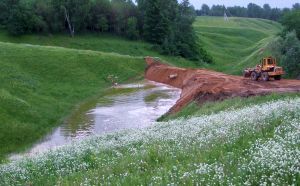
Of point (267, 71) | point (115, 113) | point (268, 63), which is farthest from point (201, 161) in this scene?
point (268, 63)

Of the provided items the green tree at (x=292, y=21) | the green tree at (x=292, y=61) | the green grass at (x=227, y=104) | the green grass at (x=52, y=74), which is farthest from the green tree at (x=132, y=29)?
the green grass at (x=227, y=104)

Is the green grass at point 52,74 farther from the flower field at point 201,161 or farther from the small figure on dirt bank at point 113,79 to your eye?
the flower field at point 201,161

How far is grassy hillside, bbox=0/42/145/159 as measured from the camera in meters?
38.0

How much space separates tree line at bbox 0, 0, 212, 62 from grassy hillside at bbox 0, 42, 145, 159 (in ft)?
76.7

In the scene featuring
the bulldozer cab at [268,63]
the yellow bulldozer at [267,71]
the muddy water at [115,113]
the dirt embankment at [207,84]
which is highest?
the bulldozer cab at [268,63]

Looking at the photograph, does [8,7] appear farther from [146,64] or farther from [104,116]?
[104,116]

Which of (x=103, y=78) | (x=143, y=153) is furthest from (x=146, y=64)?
(x=143, y=153)

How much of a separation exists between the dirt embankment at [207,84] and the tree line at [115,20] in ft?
75.1

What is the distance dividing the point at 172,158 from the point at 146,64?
6467cm

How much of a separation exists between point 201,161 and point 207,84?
32649 millimetres

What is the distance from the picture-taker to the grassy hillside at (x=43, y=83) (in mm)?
37969

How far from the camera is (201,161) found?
9.72 metres

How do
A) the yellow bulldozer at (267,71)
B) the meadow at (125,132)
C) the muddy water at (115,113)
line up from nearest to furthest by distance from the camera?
the meadow at (125,132) < the muddy water at (115,113) < the yellow bulldozer at (267,71)

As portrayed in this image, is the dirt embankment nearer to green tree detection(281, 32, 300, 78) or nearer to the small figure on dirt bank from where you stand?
green tree detection(281, 32, 300, 78)
